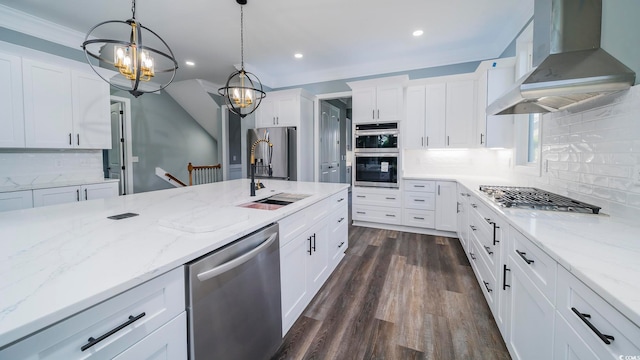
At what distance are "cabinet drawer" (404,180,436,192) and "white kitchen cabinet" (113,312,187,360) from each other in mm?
3536

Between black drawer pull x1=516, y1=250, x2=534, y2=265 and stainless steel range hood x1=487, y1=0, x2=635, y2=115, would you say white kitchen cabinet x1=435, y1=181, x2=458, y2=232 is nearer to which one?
stainless steel range hood x1=487, y1=0, x2=635, y2=115

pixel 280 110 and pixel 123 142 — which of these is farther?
pixel 123 142

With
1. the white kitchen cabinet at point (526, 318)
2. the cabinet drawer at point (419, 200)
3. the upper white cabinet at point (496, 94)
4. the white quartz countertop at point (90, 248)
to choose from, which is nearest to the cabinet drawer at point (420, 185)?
the cabinet drawer at point (419, 200)

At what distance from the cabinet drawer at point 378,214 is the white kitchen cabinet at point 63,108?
3923mm

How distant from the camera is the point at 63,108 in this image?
303 centimetres

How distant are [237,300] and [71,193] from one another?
3336 mm

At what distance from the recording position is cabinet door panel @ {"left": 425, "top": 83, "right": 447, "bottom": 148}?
12.4ft

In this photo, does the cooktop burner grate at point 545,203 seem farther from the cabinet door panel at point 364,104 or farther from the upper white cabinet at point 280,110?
the upper white cabinet at point 280,110

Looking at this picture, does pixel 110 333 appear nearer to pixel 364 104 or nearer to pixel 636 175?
pixel 636 175

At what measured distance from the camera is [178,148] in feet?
19.7

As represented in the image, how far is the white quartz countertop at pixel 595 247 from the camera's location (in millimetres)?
660

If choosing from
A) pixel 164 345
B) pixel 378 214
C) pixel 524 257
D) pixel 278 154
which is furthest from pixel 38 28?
pixel 524 257

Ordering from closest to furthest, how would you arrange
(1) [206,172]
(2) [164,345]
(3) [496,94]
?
1. (2) [164,345]
2. (3) [496,94]
3. (1) [206,172]

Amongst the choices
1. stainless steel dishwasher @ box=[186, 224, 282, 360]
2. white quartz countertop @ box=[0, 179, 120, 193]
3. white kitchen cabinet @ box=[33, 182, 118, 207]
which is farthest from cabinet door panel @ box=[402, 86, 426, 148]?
white quartz countertop @ box=[0, 179, 120, 193]
